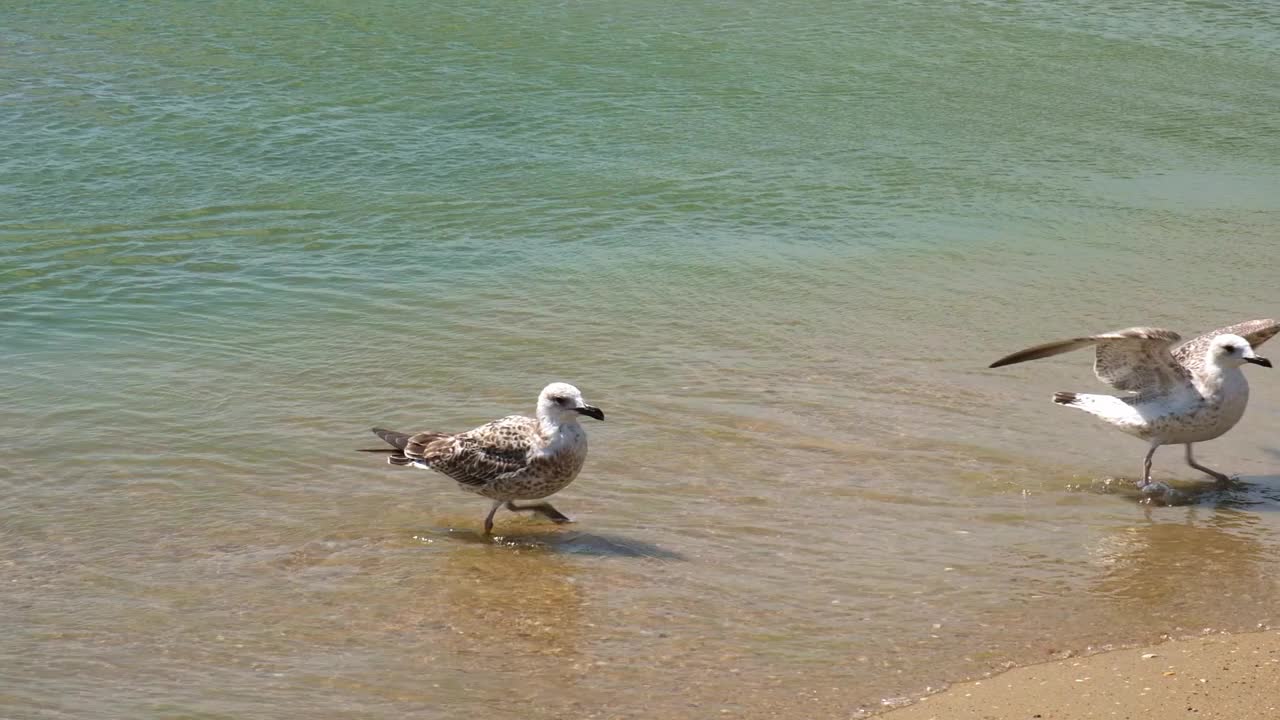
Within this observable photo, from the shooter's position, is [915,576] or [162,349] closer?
[915,576]

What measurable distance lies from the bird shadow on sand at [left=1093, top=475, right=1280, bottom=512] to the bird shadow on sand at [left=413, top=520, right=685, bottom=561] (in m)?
2.32

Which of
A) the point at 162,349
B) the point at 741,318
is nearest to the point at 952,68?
the point at 741,318

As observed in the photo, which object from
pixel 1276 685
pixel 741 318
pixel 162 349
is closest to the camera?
pixel 1276 685

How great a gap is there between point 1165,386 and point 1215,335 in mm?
394

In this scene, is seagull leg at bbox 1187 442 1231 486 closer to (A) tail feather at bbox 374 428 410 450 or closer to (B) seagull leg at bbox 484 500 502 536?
(B) seagull leg at bbox 484 500 502 536

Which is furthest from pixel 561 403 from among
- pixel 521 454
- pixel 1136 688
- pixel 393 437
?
pixel 1136 688

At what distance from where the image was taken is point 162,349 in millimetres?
9125

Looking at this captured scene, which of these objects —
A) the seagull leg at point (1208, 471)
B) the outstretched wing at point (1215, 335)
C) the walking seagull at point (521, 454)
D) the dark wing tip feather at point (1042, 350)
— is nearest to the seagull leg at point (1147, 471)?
the seagull leg at point (1208, 471)

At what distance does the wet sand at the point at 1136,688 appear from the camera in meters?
4.92

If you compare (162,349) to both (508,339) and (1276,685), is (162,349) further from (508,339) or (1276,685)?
(1276,685)

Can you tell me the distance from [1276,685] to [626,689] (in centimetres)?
213

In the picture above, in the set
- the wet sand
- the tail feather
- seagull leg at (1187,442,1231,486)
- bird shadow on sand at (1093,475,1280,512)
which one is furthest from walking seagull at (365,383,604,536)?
seagull leg at (1187,442,1231,486)

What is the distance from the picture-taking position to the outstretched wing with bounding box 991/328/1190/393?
24.9 feet

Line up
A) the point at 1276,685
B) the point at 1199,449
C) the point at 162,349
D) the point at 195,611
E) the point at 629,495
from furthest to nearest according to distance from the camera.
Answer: the point at 162,349 < the point at 1199,449 < the point at 629,495 < the point at 195,611 < the point at 1276,685
